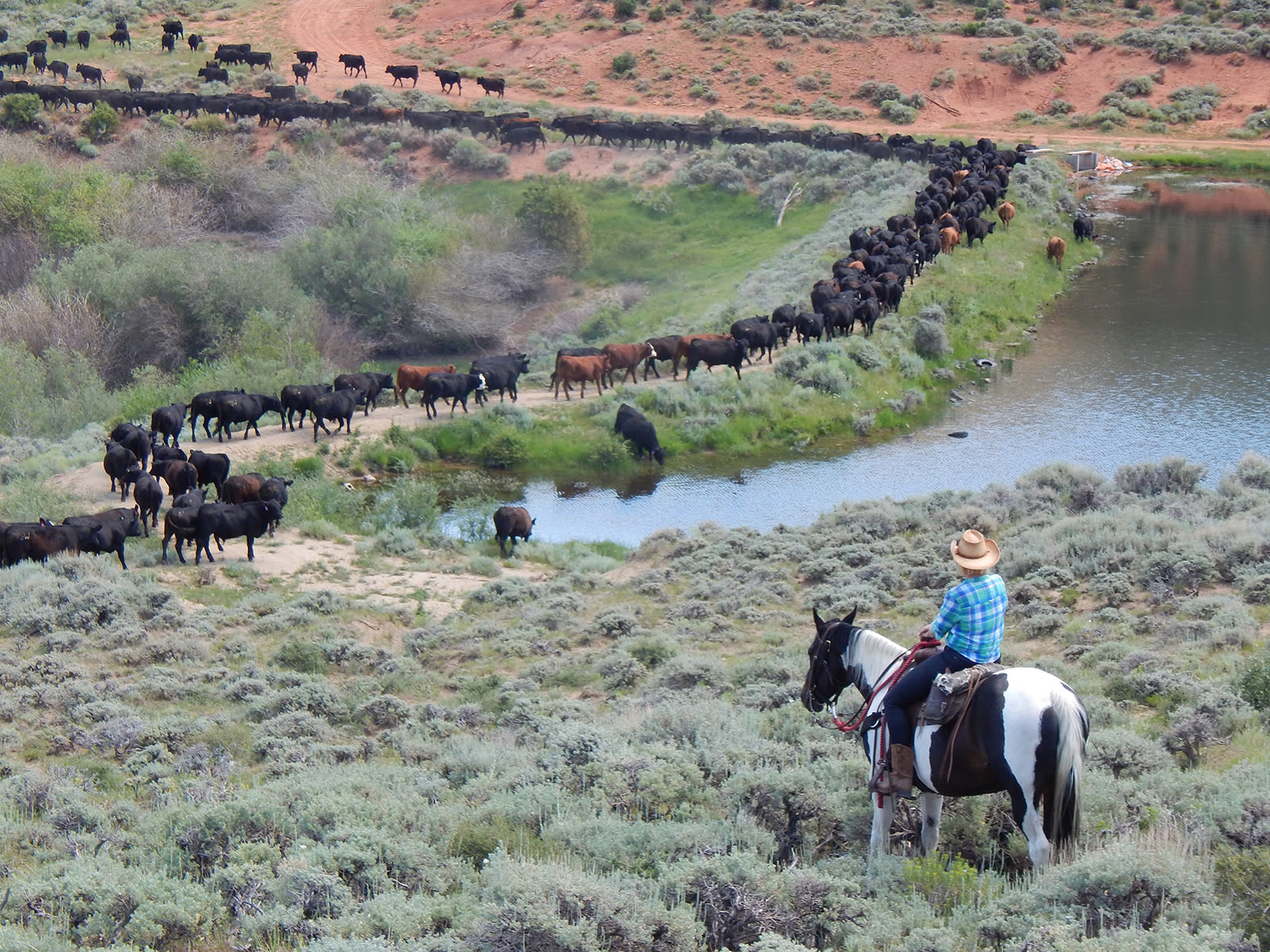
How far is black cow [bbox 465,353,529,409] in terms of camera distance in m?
29.6

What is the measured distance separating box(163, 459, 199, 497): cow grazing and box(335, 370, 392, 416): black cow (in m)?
6.45

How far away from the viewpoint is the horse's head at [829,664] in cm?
909

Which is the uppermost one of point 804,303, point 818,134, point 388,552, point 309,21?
point 309,21

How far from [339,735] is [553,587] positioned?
617 centimetres

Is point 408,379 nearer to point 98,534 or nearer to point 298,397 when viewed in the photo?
point 298,397

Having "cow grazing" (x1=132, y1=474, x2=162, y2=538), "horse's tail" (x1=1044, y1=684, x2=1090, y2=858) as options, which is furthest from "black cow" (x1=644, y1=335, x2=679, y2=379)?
"horse's tail" (x1=1044, y1=684, x2=1090, y2=858)

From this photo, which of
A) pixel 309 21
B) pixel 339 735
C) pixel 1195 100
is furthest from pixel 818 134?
pixel 339 735

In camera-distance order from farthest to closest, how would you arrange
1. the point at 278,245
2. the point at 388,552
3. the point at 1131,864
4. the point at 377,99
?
the point at 377,99
the point at 278,245
the point at 388,552
the point at 1131,864

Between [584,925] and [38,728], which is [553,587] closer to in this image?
[38,728]

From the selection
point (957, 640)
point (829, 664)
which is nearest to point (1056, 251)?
point (829, 664)

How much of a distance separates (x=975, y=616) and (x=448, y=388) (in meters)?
21.8

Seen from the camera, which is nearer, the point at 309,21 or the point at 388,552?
the point at 388,552

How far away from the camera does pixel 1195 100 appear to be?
59406 mm

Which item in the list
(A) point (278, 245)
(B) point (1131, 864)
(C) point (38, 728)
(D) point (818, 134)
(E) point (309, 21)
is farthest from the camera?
(E) point (309, 21)
